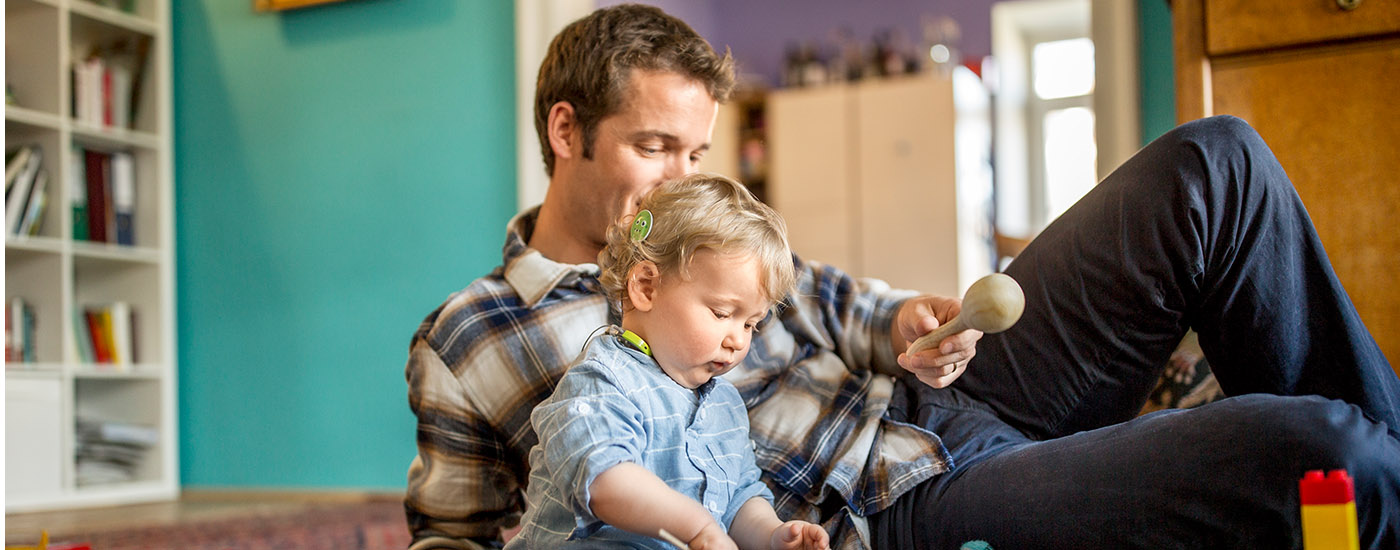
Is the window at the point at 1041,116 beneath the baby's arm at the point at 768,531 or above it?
above

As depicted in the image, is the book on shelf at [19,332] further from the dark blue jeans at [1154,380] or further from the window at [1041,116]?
the window at [1041,116]

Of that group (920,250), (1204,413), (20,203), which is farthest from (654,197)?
(920,250)

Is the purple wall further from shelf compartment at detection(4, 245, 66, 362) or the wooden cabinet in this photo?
the wooden cabinet

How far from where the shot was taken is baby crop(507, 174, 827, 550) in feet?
2.79

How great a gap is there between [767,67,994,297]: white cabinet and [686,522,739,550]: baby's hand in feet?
12.9

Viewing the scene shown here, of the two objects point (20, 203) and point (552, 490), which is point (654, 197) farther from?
point (20, 203)

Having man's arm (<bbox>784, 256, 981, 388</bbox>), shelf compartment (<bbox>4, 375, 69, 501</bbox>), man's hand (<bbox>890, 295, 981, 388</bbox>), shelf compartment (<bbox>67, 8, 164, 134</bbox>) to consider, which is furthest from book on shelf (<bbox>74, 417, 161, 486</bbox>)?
man's hand (<bbox>890, 295, 981, 388</bbox>)

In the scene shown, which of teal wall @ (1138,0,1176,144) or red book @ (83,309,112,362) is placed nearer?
teal wall @ (1138,0,1176,144)

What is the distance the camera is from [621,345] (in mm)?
950

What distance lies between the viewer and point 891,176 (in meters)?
4.82

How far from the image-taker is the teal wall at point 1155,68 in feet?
7.72

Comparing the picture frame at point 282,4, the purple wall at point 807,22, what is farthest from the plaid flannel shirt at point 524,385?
the purple wall at point 807,22

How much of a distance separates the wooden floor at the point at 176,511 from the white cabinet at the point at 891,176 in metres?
2.58

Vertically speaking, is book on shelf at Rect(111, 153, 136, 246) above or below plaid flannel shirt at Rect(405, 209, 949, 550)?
above
